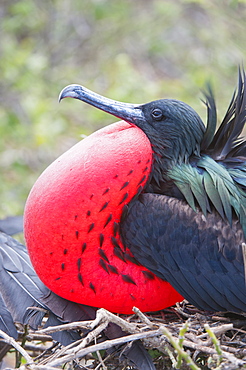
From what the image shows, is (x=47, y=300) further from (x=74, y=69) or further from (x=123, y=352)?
(x=74, y=69)

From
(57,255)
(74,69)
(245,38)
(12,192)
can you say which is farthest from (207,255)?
(74,69)

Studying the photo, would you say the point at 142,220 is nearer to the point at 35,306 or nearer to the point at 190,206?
the point at 190,206

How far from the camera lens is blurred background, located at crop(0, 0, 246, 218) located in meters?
4.30

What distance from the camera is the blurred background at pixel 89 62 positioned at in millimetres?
4305

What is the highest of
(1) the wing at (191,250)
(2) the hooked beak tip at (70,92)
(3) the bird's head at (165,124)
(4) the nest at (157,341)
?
(2) the hooked beak tip at (70,92)

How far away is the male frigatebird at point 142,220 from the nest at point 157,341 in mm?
93

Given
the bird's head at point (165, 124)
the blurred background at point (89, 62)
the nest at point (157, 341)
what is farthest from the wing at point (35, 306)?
the blurred background at point (89, 62)

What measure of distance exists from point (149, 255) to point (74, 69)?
3449 millimetres

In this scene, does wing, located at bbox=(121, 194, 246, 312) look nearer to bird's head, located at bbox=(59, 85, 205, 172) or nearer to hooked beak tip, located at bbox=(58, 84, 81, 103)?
bird's head, located at bbox=(59, 85, 205, 172)

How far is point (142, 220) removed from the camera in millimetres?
2131

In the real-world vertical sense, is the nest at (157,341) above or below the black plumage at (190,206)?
below

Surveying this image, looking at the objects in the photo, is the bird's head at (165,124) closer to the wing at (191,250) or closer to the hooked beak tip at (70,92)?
the hooked beak tip at (70,92)

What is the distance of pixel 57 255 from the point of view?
2.14 metres

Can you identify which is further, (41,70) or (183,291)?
(41,70)
